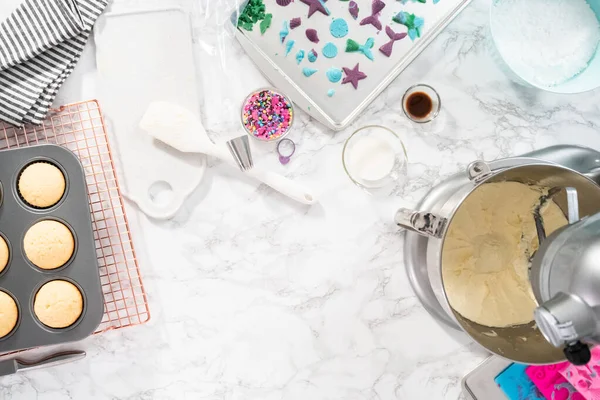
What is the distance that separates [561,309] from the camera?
0.70 meters

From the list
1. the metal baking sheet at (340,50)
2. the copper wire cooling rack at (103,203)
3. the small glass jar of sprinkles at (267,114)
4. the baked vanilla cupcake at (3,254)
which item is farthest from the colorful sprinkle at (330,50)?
the baked vanilla cupcake at (3,254)

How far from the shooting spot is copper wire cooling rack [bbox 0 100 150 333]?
119 centimetres

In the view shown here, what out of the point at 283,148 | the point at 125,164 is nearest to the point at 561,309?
the point at 283,148

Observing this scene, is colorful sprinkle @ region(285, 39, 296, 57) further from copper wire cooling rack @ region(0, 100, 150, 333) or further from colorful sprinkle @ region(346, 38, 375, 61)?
copper wire cooling rack @ region(0, 100, 150, 333)

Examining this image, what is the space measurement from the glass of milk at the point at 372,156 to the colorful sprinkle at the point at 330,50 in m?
0.17

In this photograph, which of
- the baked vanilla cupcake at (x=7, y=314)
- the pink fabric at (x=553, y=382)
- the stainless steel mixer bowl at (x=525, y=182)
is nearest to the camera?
the stainless steel mixer bowl at (x=525, y=182)

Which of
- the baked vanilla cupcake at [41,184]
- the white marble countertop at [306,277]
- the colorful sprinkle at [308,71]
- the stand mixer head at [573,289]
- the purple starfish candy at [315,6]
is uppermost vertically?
the purple starfish candy at [315,6]

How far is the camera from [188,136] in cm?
117

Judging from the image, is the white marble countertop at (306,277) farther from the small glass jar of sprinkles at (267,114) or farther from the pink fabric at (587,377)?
the pink fabric at (587,377)

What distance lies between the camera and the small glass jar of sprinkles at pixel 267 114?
4.00ft

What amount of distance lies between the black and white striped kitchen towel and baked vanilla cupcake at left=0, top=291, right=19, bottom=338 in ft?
1.14

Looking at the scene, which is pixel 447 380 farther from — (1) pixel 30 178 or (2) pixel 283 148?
(1) pixel 30 178

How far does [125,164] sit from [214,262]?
28 cm

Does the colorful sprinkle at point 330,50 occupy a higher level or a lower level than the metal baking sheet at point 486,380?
higher
